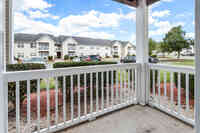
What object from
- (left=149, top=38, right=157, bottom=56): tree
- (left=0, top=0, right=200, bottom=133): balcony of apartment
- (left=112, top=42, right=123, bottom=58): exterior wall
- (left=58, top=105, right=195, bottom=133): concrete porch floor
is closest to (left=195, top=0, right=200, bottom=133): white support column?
(left=0, top=0, right=200, bottom=133): balcony of apartment

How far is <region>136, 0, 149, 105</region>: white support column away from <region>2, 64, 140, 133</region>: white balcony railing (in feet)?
0.49

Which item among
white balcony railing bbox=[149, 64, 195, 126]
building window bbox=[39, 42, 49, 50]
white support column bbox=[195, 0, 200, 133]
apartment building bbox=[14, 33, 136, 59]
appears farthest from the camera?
white balcony railing bbox=[149, 64, 195, 126]

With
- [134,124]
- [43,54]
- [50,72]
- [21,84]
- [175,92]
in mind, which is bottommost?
[134,124]

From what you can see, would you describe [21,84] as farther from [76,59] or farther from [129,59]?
[129,59]

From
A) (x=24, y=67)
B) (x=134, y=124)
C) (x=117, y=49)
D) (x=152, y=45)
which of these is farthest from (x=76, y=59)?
(x=152, y=45)

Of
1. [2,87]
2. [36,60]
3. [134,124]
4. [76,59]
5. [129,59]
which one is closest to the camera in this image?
[2,87]

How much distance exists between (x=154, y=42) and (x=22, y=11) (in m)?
2.56

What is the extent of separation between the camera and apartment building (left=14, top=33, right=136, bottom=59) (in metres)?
1.80

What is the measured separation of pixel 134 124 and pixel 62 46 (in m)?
1.80

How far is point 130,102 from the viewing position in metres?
Answer: 2.85

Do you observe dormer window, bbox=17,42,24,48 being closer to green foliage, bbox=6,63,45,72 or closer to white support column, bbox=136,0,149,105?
green foliage, bbox=6,63,45,72

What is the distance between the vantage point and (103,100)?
2.45m

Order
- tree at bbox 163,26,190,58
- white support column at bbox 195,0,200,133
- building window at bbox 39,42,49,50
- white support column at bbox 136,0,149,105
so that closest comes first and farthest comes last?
white support column at bbox 195,0,200,133 < building window at bbox 39,42,49,50 < tree at bbox 163,26,190,58 < white support column at bbox 136,0,149,105

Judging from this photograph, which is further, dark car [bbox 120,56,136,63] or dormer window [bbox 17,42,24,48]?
dark car [bbox 120,56,136,63]
